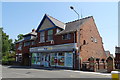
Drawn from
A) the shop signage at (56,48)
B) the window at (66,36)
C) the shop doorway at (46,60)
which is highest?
the window at (66,36)

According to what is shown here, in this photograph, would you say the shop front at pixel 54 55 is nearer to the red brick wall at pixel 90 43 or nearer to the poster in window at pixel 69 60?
the poster in window at pixel 69 60

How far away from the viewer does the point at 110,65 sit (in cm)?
1956

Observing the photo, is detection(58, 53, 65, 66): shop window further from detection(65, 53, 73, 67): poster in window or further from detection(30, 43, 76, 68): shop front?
detection(65, 53, 73, 67): poster in window

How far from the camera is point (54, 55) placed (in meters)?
27.6

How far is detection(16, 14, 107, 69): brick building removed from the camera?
80.4ft

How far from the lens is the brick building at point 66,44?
24.5 meters

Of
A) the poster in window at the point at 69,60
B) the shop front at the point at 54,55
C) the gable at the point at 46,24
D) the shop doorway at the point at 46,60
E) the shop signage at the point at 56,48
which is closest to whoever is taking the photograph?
the shop signage at the point at 56,48

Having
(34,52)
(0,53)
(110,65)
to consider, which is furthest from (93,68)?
(0,53)

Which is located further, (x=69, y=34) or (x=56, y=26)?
(x=56, y=26)

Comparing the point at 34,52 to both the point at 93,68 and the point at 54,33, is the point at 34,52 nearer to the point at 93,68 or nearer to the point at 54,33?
the point at 54,33

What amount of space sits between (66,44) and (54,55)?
3872 mm

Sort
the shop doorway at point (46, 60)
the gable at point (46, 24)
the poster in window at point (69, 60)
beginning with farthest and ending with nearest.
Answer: the gable at point (46, 24) < the shop doorway at point (46, 60) < the poster in window at point (69, 60)

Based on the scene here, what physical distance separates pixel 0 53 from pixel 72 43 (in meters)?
Result: 38.3

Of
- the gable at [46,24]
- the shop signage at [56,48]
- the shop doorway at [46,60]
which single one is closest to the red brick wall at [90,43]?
the shop signage at [56,48]
